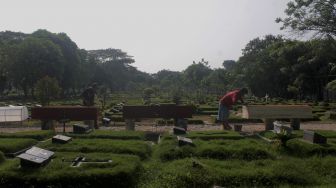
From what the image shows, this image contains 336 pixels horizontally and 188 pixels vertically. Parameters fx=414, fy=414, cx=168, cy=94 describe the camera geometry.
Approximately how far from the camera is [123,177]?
893cm

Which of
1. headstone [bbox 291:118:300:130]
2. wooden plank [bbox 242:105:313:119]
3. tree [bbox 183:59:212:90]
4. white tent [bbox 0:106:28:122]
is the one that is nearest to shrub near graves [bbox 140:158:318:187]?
wooden plank [bbox 242:105:313:119]

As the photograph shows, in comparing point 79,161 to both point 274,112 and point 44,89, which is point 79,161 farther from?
point 44,89

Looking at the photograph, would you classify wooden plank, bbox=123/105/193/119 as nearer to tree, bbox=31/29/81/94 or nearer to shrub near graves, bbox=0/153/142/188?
shrub near graves, bbox=0/153/142/188

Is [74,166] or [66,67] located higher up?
[66,67]

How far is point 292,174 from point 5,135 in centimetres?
1079

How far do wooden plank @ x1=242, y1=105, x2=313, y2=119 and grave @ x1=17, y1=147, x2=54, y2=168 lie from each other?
10.2 metres

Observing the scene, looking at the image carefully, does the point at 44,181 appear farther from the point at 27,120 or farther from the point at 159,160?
the point at 27,120

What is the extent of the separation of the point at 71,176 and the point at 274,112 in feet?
38.2

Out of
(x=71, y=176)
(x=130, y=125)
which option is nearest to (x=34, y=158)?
(x=71, y=176)

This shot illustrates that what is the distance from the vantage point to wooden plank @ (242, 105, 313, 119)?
59.4ft

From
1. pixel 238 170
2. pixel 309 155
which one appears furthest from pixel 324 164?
pixel 238 170

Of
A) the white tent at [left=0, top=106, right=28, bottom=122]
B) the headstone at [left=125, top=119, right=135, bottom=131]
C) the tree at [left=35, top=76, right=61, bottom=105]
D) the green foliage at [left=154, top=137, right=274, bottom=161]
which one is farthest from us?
the tree at [left=35, top=76, right=61, bottom=105]

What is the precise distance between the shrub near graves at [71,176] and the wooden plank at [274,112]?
952 centimetres

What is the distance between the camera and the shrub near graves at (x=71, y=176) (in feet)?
28.5
